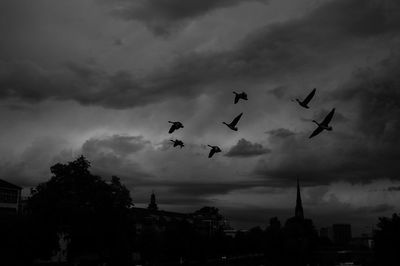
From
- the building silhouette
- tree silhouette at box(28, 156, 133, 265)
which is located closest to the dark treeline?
tree silhouette at box(28, 156, 133, 265)

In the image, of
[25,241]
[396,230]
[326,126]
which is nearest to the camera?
[326,126]

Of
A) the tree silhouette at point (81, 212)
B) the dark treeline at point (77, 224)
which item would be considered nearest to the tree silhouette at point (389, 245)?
the dark treeline at point (77, 224)

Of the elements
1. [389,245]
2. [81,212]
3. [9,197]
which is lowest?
[389,245]

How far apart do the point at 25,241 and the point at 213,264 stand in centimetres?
9353

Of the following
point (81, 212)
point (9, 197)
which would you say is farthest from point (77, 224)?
point (9, 197)

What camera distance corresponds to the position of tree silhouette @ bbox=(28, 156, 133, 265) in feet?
290

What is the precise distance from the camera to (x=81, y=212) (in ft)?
287

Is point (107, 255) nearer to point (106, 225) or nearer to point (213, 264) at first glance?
point (106, 225)

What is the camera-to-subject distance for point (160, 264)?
14550cm

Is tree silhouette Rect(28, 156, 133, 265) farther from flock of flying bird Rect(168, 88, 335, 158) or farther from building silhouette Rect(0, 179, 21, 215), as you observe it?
flock of flying bird Rect(168, 88, 335, 158)

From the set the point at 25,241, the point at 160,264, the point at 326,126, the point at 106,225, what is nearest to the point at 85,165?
the point at 106,225

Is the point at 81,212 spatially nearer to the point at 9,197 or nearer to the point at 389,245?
the point at 9,197

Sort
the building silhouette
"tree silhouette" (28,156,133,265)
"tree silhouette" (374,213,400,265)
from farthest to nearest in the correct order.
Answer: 1. the building silhouette
2. "tree silhouette" (374,213,400,265)
3. "tree silhouette" (28,156,133,265)

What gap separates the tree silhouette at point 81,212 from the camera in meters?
88.2
